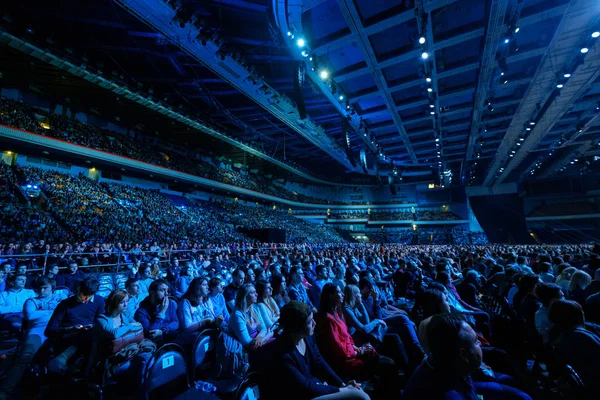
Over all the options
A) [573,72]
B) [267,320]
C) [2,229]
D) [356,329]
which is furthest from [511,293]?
[2,229]

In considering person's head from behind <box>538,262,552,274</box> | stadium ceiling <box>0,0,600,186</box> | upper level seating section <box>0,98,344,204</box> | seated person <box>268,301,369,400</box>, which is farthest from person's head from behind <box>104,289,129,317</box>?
upper level seating section <box>0,98,344,204</box>

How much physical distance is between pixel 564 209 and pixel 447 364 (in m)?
41.2

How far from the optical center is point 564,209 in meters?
30.7

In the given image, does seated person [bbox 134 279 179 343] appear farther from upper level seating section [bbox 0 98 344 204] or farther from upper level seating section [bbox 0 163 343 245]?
upper level seating section [bbox 0 98 344 204]

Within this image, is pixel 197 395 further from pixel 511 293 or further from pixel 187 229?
pixel 187 229

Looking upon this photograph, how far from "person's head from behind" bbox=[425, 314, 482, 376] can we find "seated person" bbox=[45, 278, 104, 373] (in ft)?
9.26


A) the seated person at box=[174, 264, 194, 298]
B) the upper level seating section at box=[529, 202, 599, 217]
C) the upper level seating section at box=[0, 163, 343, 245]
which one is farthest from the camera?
the upper level seating section at box=[529, 202, 599, 217]

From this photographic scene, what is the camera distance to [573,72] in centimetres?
1011

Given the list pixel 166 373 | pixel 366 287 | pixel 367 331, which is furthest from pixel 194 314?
pixel 366 287

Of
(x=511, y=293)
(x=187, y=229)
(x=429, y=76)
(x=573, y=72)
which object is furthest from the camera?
(x=187, y=229)

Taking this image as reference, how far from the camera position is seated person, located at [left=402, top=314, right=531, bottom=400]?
125 centimetres

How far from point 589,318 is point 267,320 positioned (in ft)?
13.1

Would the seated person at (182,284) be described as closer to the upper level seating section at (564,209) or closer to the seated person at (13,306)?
the seated person at (13,306)

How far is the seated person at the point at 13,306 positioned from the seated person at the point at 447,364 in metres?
5.17
